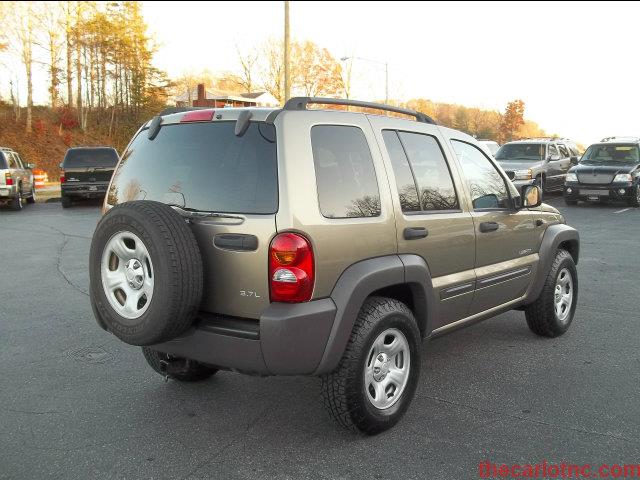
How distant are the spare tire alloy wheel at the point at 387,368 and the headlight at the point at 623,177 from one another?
15131mm

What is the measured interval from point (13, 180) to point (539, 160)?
15.3 m

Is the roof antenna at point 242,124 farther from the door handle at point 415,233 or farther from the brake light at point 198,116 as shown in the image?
the door handle at point 415,233

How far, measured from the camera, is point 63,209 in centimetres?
1778

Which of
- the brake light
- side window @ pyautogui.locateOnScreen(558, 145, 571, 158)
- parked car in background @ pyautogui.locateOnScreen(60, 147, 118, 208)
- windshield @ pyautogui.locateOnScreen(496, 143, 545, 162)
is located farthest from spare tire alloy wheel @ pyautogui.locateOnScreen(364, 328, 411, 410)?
side window @ pyautogui.locateOnScreen(558, 145, 571, 158)

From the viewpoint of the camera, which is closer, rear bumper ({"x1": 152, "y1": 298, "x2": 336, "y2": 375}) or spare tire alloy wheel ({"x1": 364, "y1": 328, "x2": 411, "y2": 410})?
rear bumper ({"x1": 152, "y1": 298, "x2": 336, "y2": 375})

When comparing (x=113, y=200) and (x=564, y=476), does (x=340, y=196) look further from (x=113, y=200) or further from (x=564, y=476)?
(x=564, y=476)

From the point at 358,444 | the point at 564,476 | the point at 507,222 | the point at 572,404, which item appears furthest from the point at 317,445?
the point at 507,222

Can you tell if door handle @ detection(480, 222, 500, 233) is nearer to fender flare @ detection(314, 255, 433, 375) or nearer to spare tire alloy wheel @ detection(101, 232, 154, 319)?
fender flare @ detection(314, 255, 433, 375)

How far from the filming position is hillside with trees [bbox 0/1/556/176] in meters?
37.7

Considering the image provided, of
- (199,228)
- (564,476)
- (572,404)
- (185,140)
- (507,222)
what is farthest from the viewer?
(507,222)

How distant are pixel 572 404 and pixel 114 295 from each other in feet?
9.37

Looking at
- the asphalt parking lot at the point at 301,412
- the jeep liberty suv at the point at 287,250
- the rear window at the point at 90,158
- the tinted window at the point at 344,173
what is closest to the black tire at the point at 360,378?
the jeep liberty suv at the point at 287,250

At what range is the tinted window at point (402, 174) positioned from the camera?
3680 mm

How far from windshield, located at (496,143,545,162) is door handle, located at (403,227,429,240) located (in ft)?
53.1
